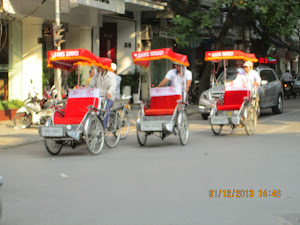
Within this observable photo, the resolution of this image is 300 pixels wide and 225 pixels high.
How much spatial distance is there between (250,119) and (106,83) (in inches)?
158

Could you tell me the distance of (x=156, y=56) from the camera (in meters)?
12.2

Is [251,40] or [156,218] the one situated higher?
[251,40]

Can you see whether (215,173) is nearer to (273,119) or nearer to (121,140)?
(121,140)

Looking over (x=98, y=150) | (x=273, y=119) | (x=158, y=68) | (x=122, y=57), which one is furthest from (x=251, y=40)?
(x=98, y=150)

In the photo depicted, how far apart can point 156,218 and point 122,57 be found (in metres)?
21.1

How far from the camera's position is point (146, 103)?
42.4ft

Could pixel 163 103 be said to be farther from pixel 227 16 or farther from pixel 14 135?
pixel 227 16

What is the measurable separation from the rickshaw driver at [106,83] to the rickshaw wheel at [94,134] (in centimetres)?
107

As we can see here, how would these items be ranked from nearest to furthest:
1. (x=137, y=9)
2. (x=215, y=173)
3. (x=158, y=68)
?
(x=215, y=173)
(x=137, y=9)
(x=158, y=68)

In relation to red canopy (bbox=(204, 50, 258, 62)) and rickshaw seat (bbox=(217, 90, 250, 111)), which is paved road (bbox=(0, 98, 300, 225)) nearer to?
rickshaw seat (bbox=(217, 90, 250, 111))

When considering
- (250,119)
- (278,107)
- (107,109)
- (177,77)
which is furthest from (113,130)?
(278,107)

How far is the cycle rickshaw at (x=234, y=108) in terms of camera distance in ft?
43.9
